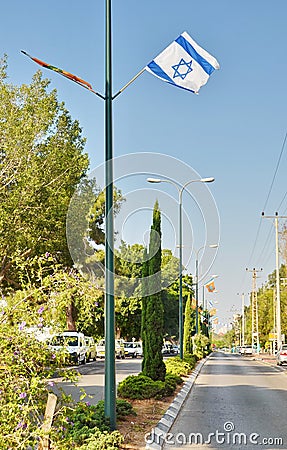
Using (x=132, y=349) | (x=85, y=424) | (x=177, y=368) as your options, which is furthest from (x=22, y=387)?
(x=132, y=349)

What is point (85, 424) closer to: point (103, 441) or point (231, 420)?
point (103, 441)

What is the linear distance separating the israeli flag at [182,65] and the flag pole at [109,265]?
3.26 ft

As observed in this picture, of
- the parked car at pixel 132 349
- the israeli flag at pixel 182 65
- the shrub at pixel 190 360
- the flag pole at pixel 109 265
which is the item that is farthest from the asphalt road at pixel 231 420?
the parked car at pixel 132 349

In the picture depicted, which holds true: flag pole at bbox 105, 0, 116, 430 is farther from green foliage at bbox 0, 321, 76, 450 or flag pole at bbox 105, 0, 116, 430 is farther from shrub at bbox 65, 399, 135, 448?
green foliage at bbox 0, 321, 76, 450

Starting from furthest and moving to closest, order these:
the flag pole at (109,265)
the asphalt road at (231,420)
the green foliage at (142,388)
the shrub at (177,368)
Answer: the shrub at (177,368) → the green foliage at (142,388) → the asphalt road at (231,420) → the flag pole at (109,265)

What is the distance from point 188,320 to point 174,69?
37536 millimetres

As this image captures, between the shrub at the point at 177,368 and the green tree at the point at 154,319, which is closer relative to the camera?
the green tree at the point at 154,319

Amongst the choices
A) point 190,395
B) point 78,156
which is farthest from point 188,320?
point 190,395

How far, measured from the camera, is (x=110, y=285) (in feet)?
38.6

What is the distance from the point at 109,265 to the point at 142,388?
7.19 m

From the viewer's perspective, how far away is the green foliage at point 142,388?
58.5ft

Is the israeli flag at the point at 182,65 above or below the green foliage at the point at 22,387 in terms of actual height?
above

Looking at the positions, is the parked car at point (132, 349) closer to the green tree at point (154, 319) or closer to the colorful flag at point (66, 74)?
the green tree at point (154, 319)

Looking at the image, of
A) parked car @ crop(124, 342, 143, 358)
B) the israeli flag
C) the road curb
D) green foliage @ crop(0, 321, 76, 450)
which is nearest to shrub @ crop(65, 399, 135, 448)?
the road curb
